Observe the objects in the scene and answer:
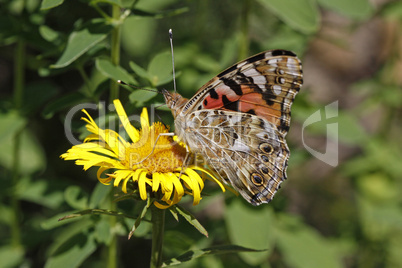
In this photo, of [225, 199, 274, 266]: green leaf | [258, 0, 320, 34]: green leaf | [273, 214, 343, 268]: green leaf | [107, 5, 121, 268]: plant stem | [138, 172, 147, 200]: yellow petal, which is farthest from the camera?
[273, 214, 343, 268]: green leaf

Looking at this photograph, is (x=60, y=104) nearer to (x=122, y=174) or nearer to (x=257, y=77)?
(x=122, y=174)

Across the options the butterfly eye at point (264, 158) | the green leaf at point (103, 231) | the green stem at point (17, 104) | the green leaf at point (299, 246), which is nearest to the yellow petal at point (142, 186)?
the green leaf at point (103, 231)

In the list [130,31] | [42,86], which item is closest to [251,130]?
[42,86]

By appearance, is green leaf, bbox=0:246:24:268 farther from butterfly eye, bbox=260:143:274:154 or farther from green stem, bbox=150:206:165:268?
butterfly eye, bbox=260:143:274:154

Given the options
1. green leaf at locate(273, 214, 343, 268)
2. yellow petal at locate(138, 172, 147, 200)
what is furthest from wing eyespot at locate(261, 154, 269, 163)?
green leaf at locate(273, 214, 343, 268)

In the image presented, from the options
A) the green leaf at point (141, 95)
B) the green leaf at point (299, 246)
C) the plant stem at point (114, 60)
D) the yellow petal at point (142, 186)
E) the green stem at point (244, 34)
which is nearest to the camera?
the yellow petal at point (142, 186)

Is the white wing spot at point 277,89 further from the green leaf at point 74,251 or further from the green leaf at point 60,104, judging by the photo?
the green leaf at point 74,251

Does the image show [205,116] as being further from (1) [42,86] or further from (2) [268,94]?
(1) [42,86]
